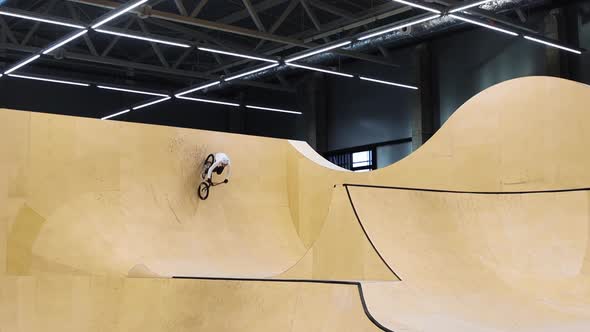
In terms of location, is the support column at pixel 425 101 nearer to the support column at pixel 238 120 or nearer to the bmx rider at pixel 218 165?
the support column at pixel 238 120

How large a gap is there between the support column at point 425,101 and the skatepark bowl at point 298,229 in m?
7.84

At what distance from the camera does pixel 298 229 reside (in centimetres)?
861

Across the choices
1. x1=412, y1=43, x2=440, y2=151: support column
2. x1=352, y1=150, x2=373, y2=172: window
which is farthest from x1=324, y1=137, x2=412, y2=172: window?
x1=412, y1=43, x2=440, y2=151: support column

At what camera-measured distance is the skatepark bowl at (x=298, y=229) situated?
16.0 feet

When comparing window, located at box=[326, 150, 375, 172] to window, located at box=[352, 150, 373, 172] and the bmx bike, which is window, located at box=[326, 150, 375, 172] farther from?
the bmx bike

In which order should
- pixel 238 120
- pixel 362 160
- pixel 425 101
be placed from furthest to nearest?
pixel 238 120 < pixel 362 160 < pixel 425 101

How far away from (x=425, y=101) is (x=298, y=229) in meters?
8.55

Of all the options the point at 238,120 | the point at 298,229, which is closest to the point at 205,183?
the point at 298,229

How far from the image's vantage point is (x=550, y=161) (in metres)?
6.44

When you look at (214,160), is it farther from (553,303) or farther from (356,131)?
(356,131)

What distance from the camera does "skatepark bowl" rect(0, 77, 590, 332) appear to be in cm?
487

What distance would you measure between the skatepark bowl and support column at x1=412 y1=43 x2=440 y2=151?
25.7 feet

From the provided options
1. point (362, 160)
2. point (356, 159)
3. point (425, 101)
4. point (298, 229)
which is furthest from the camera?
point (356, 159)

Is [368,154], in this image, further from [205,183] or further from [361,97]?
[205,183]
